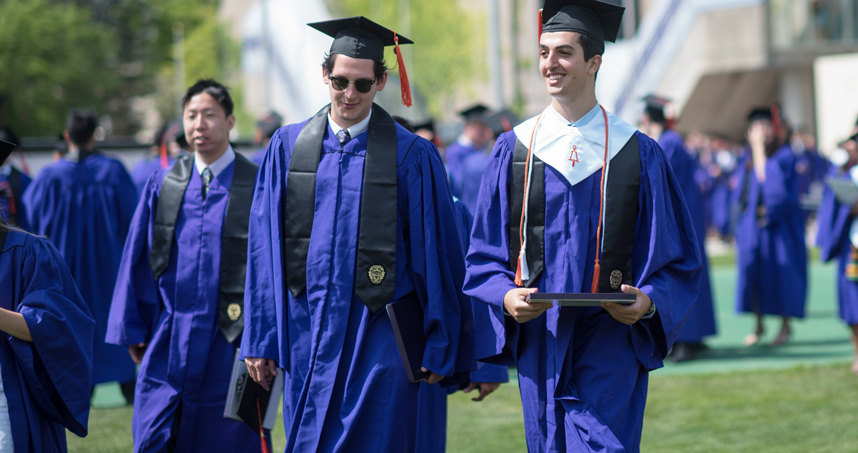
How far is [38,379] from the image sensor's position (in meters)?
3.72

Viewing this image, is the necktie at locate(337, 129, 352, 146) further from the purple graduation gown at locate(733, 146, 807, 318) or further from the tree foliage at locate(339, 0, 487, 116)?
the tree foliage at locate(339, 0, 487, 116)

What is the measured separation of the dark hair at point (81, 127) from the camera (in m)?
7.91

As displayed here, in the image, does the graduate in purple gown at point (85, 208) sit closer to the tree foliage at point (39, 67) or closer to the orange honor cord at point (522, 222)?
the orange honor cord at point (522, 222)

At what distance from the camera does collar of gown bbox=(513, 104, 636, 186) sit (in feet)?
12.0

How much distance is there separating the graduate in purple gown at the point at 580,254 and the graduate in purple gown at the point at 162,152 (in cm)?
575

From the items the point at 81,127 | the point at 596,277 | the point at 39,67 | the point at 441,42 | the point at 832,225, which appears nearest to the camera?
the point at 596,277

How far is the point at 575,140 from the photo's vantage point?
3699mm

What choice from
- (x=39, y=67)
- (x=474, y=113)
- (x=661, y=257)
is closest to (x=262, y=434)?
(x=661, y=257)

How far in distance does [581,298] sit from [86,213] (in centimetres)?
583

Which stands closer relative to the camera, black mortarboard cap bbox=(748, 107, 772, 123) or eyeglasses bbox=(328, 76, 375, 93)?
eyeglasses bbox=(328, 76, 375, 93)

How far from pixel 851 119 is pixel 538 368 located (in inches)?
810

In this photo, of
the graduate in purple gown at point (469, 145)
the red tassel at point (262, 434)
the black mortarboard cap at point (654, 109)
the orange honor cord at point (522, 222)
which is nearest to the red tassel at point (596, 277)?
the orange honor cord at point (522, 222)

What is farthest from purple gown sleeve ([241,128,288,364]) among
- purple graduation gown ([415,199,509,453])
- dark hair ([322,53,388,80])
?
purple graduation gown ([415,199,509,453])

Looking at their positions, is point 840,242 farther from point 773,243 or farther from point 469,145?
point 469,145
